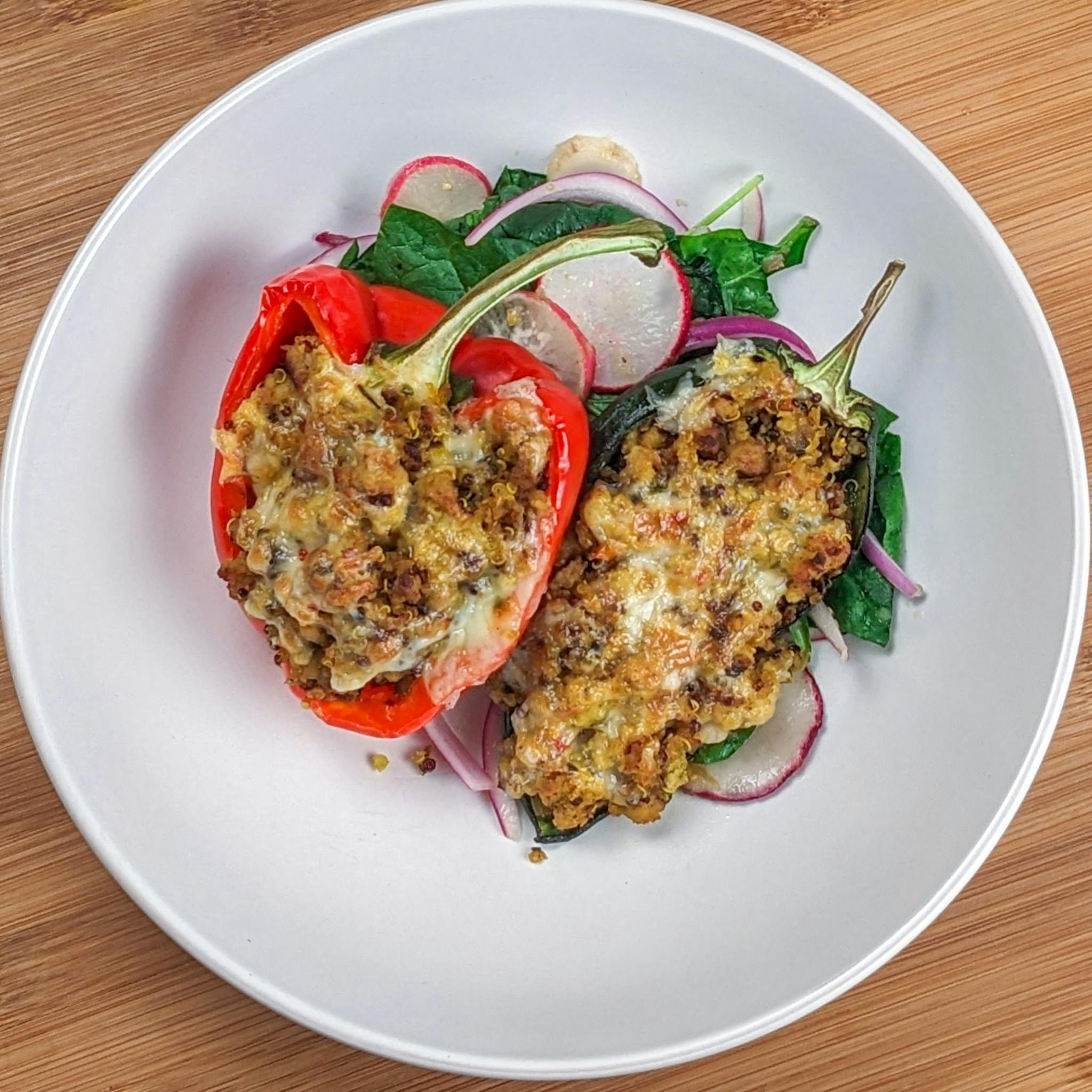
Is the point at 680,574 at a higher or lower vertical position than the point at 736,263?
lower

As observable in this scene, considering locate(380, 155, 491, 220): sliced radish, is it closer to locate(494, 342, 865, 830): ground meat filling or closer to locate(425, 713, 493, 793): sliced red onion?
locate(494, 342, 865, 830): ground meat filling

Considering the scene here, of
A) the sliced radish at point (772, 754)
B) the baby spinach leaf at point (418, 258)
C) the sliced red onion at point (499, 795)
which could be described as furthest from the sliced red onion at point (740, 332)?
the sliced red onion at point (499, 795)

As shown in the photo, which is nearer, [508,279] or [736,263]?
[508,279]

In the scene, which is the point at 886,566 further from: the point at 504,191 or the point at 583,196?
the point at 504,191

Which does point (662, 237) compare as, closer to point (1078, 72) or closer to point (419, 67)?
point (419, 67)

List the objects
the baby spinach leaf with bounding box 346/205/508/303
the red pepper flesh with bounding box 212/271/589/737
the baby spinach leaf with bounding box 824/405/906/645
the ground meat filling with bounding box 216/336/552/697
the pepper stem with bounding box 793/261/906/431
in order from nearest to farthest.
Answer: the ground meat filling with bounding box 216/336/552/697 < the red pepper flesh with bounding box 212/271/589/737 < the pepper stem with bounding box 793/261/906/431 < the baby spinach leaf with bounding box 346/205/508/303 < the baby spinach leaf with bounding box 824/405/906/645

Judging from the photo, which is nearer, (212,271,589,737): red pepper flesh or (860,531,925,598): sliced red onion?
(212,271,589,737): red pepper flesh

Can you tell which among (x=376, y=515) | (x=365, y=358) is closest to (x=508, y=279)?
(x=365, y=358)

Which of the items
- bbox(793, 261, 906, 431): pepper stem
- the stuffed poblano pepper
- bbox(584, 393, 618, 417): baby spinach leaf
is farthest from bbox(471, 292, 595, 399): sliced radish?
bbox(793, 261, 906, 431): pepper stem
